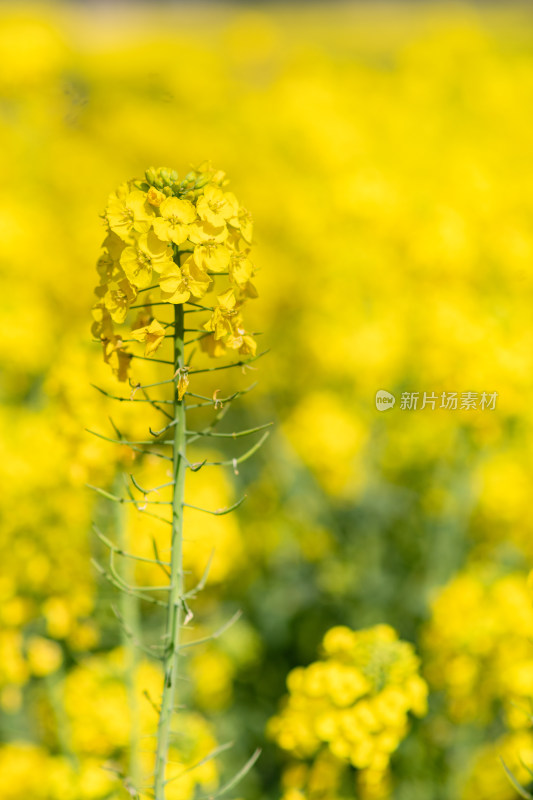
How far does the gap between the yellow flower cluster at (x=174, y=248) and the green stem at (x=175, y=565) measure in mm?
58

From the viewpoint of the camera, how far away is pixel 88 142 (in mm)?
7332

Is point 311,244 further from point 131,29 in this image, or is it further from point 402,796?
point 131,29

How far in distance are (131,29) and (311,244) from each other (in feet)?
25.7

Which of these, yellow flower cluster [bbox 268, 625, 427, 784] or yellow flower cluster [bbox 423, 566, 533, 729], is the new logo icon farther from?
yellow flower cluster [bbox 268, 625, 427, 784]

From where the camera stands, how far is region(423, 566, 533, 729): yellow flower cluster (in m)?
2.67

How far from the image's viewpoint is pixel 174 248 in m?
1.57

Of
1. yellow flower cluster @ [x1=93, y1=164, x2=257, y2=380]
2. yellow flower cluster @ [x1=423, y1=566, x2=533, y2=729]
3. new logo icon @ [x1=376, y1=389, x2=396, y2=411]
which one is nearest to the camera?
yellow flower cluster @ [x1=93, y1=164, x2=257, y2=380]

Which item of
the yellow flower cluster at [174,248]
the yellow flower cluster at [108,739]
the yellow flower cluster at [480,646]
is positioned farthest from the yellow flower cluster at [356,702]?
the yellow flower cluster at [174,248]

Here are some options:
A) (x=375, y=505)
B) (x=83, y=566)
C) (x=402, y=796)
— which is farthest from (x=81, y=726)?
(x=375, y=505)

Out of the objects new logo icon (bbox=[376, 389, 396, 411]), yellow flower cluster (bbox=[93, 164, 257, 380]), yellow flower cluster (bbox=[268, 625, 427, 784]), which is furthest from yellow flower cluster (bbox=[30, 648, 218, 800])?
new logo icon (bbox=[376, 389, 396, 411])

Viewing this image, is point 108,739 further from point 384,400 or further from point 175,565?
point 384,400

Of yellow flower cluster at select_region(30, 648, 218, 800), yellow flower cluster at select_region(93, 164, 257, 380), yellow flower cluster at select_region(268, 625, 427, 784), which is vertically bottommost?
yellow flower cluster at select_region(30, 648, 218, 800)

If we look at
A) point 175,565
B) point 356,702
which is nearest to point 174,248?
point 175,565

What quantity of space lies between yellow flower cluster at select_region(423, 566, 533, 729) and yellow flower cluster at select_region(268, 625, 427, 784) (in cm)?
51
